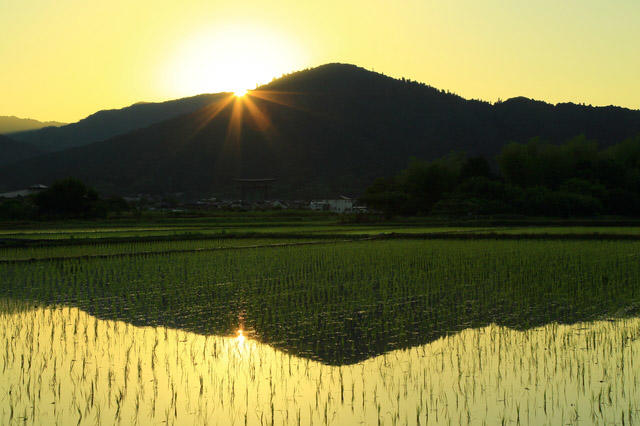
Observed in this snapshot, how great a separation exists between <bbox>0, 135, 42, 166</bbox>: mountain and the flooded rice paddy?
409 ft

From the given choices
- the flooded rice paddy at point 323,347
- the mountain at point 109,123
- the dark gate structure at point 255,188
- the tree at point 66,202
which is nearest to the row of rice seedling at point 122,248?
the flooded rice paddy at point 323,347

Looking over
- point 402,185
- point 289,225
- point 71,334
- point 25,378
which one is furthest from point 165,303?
point 402,185

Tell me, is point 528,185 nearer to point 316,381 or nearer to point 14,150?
point 316,381

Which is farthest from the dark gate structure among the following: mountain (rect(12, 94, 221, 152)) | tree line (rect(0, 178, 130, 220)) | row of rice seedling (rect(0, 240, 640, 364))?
mountain (rect(12, 94, 221, 152))

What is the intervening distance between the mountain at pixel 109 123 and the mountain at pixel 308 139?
62.0 metres

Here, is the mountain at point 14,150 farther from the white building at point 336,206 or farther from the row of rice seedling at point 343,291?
the row of rice seedling at point 343,291

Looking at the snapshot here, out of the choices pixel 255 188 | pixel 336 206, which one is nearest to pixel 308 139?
pixel 255 188

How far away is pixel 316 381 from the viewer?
23.8ft

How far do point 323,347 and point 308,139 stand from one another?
307 ft

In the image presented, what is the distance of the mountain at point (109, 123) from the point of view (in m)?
166

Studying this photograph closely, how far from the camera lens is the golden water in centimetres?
627

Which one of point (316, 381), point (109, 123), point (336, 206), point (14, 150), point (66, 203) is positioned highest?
point (109, 123)

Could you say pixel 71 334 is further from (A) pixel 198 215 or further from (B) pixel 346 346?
(A) pixel 198 215

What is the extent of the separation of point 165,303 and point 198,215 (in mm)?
40500
